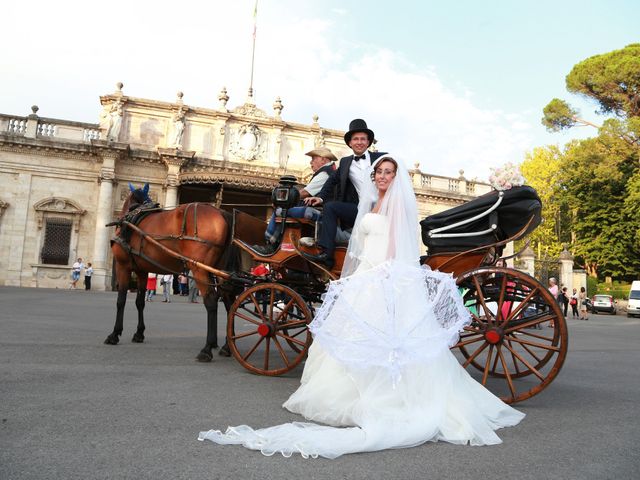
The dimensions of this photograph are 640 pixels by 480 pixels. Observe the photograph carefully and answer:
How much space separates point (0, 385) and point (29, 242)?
22919 millimetres

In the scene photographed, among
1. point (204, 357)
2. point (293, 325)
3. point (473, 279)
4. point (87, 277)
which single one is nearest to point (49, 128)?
point (87, 277)

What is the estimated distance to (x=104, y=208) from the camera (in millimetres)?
23766

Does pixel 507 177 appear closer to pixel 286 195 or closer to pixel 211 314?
pixel 286 195

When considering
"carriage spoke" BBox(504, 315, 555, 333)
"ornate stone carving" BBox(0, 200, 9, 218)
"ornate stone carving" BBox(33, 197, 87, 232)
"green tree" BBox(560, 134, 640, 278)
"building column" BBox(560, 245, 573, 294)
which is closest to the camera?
"carriage spoke" BBox(504, 315, 555, 333)

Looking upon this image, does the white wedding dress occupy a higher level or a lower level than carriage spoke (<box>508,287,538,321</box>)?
lower

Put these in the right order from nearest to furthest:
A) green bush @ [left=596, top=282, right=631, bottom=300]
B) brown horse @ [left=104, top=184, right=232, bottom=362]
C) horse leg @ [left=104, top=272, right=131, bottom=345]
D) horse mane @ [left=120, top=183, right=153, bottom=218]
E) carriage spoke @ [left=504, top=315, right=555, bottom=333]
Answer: carriage spoke @ [left=504, top=315, right=555, bottom=333]
brown horse @ [left=104, top=184, right=232, bottom=362]
horse leg @ [left=104, top=272, right=131, bottom=345]
horse mane @ [left=120, top=183, right=153, bottom=218]
green bush @ [left=596, top=282, right=631, bottom=300]

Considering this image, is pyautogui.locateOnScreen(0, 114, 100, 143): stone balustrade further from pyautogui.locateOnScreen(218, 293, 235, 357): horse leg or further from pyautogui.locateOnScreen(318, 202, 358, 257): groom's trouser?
pyautogui.locateOnScreen(318, 202, 358, 257): groom's trouser

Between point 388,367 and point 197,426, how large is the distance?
51.7 inches

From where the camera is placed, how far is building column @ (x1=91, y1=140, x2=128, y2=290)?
2330 centimetres

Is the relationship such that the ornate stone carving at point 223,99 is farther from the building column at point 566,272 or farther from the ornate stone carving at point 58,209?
the building column at point 566,272

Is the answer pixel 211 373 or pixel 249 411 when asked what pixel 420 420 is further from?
pixel 211 373

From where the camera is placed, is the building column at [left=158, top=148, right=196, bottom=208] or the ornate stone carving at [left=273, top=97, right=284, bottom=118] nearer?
the building column at [left=158, top=148, right=196, bottom=208]

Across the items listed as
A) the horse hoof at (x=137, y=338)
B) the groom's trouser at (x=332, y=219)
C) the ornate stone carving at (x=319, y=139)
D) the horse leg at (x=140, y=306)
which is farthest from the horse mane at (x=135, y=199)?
the ornate stone carving at (x=319, y=139)

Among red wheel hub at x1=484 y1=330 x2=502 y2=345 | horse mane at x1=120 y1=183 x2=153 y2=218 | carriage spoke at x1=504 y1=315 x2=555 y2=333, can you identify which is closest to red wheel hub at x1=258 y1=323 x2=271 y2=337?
red wheel hub at x1=484 y1=330 x2=502 y2=345
